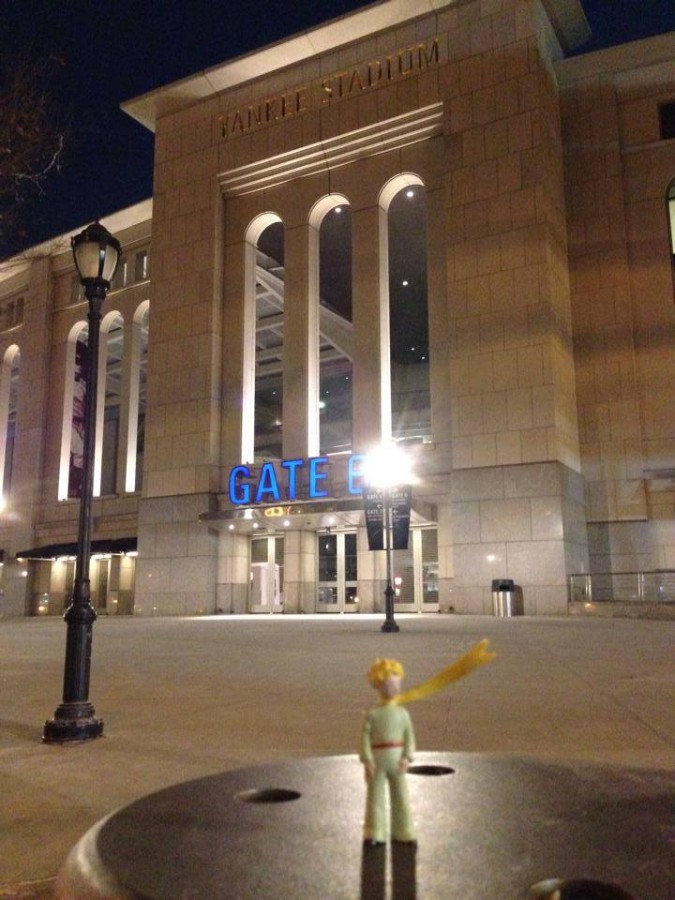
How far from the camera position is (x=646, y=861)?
2.71m

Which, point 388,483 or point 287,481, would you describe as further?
point 287,481

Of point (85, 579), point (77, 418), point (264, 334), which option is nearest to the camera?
point (85, 579)

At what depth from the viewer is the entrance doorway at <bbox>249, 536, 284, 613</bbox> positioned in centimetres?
3228

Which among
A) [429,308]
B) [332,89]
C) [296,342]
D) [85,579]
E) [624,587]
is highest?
[332,89]

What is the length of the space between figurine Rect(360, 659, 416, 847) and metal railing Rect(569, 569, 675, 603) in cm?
2272

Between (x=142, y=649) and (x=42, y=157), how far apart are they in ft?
28.4

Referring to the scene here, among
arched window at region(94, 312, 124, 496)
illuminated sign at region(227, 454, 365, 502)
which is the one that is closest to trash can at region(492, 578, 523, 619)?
illuminated sign at region(227, 454, 365, 502)

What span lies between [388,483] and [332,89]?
1977 cm

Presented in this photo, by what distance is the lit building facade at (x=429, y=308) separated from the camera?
88.4 feet

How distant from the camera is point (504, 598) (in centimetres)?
2500

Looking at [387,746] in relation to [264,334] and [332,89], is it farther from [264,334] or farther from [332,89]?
[264,334]

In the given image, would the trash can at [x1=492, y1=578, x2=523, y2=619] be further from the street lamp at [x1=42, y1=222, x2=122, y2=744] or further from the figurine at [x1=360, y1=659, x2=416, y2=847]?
the figurine at [x1=360, y1=659, x2=416, y2=847]

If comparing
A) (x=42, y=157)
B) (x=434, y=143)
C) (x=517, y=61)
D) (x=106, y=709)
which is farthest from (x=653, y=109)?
(x=106, y=709)

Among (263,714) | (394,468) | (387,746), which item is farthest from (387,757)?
(394,468)
